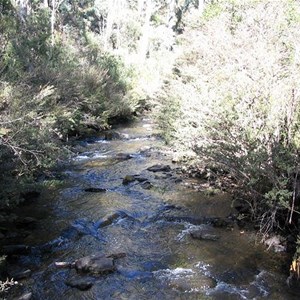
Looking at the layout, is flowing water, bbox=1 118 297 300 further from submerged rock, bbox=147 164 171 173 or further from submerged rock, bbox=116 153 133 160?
submerged rock, bbox=116 153 133 160

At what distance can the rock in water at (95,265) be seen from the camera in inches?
230

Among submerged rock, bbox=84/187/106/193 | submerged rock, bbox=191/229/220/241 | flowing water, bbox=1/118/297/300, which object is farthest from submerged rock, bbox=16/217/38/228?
submerged rock, bbox=191/229/220/241

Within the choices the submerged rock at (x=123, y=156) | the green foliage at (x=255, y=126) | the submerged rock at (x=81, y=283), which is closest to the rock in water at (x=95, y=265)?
the submerged rock at (x=81, y=283)

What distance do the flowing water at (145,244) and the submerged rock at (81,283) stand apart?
0.18 feet

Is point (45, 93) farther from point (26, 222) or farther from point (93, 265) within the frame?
point (93, 265)

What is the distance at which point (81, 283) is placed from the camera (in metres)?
5.48

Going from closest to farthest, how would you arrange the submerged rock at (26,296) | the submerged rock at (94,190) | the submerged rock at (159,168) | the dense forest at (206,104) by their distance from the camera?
1. the submerged rock at (26,296)
2. the dense forest at (206,104)
3. the submerged rock at (94,190)
4. the submerged rock at (159,168)

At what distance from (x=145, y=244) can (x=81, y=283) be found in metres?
1.64

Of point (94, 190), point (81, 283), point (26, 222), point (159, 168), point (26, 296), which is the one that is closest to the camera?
point (26, 296)

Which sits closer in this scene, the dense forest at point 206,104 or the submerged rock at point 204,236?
the dense forest at point 206,104

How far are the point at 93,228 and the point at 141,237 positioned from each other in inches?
38.5

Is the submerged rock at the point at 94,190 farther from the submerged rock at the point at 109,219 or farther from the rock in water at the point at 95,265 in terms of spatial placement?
the rock in water at the point at 95,265

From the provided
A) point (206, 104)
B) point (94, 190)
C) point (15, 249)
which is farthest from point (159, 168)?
point (15, 249)

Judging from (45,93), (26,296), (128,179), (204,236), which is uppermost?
(45,93)
